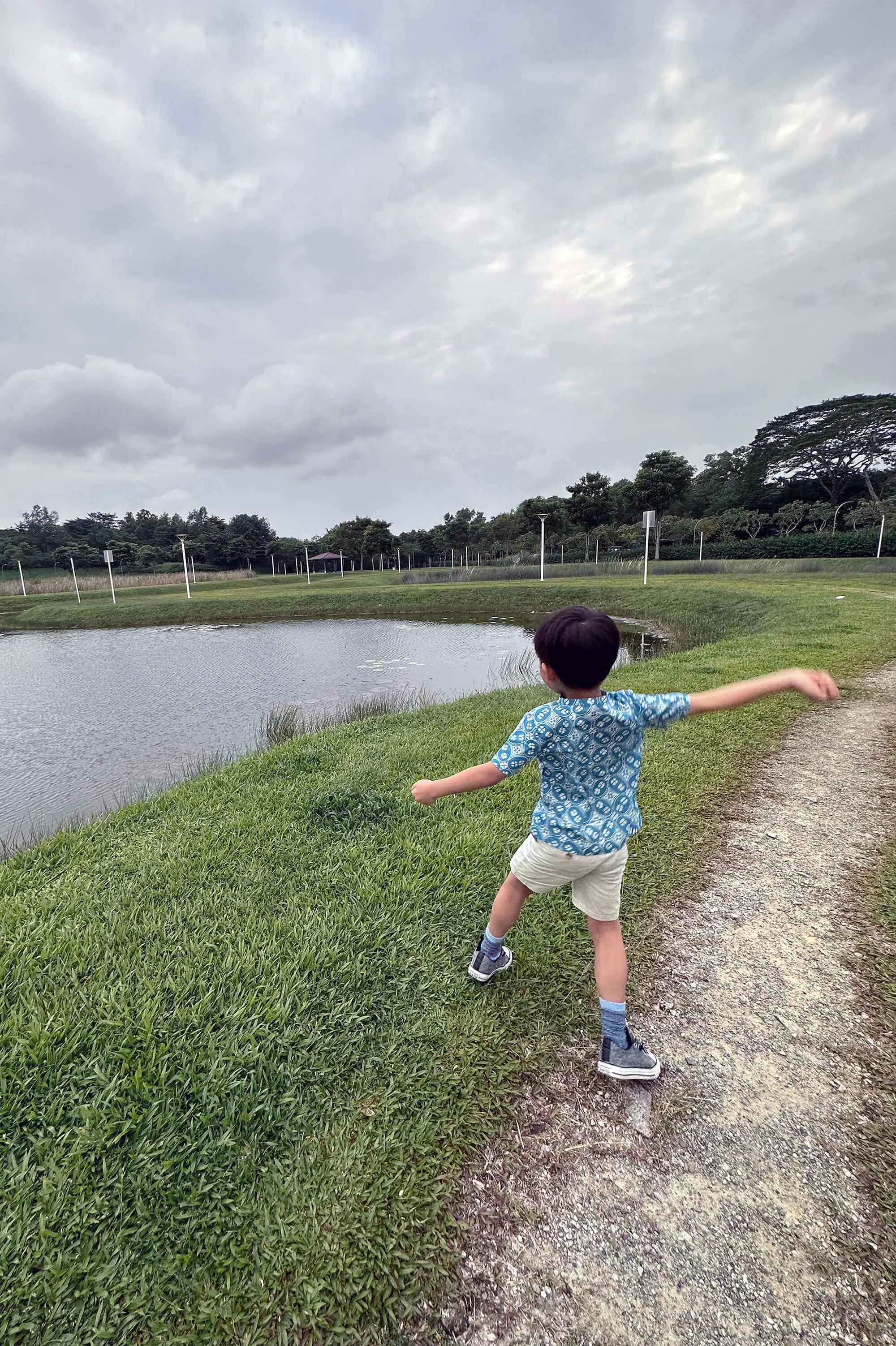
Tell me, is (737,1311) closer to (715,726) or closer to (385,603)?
(715,726)

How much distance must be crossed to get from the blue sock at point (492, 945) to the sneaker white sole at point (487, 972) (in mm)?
53

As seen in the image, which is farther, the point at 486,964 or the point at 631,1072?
the point at 486,964

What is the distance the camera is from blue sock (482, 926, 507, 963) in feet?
7.38

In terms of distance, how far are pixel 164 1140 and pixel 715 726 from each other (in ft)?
17.3

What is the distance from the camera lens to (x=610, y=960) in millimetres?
1998

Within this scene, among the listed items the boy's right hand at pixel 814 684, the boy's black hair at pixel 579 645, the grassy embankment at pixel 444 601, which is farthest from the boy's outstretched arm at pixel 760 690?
the grassy embankment at pixel 444 601

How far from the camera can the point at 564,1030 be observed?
2.13m

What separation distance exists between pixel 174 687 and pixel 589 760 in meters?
11.1

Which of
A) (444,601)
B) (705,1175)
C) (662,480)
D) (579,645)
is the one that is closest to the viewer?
(705,1175)

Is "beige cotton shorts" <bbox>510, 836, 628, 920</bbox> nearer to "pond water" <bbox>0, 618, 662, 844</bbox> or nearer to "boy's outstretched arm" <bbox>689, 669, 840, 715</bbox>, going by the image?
"boy's outstretched arm" <bbox>689, 669, 840, 715</bbox>

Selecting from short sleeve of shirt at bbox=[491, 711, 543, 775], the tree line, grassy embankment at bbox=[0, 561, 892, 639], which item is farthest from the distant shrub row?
short sleeve of shirt at bbox=[491, 711, 543, 775]

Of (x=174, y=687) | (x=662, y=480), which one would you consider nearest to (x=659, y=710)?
(x=174, y=687)

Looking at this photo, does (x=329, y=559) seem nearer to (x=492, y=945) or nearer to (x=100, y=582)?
(x=100, y=582)

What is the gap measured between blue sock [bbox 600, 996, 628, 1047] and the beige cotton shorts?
11.1 inches
